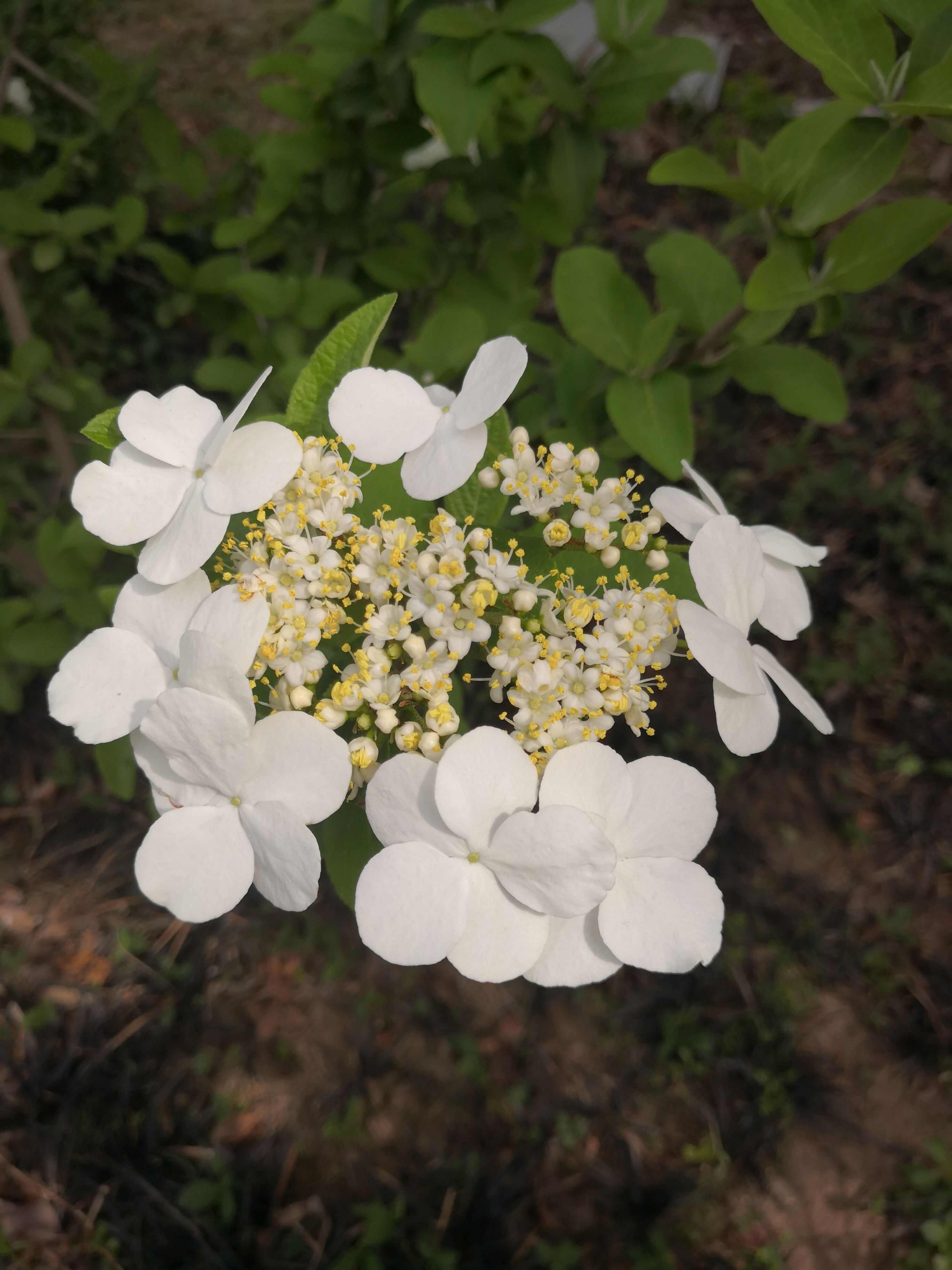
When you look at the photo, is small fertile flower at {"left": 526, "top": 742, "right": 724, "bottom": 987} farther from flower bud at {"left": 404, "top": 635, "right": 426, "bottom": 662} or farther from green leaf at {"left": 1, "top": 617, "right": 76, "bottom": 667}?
green leaf at {"left": 1, "top": 617, "right": 76, "bottom": 667}

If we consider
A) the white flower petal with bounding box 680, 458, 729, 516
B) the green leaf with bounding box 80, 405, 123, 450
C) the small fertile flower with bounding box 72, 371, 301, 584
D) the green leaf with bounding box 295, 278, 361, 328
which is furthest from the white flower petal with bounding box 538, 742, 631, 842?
the green leaf with bounding box 295, 278, 361, 328

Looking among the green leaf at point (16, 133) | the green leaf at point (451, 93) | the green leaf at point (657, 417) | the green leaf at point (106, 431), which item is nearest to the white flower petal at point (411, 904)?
the green leaf at point (106, 431)

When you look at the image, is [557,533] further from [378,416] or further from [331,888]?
[331,888]

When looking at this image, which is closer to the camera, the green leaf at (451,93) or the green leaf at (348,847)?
the green leaf at (348,847)

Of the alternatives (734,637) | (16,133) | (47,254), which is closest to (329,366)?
(734,637)

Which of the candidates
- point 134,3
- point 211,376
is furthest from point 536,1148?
point 134,3

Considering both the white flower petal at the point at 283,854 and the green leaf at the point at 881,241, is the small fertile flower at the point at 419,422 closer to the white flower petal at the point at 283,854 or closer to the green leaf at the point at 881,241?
the white flower petal at the point at 283,854

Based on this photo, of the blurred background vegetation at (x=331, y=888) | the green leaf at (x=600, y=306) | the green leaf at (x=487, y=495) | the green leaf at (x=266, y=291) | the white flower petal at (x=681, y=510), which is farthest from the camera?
the green leaf at (x=266, y=291)
